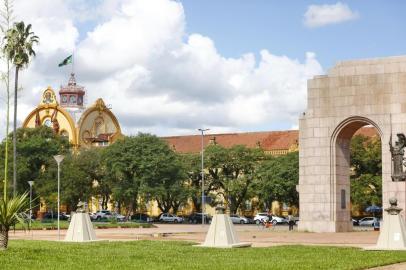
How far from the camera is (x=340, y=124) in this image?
4466cm

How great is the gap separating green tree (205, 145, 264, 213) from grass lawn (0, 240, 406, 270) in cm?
6306

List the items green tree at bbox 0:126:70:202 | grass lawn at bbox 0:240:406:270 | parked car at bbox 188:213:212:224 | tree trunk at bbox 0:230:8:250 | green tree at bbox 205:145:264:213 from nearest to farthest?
1. grass lawn at bbox 0:240:406:270
2. tree trunk at bbox 0:230:8:250
3. green tree at bbox 0:126:70:202
4. parked car at bbox 188:213:212:224
5. green tree at bbox 205:145:264:213

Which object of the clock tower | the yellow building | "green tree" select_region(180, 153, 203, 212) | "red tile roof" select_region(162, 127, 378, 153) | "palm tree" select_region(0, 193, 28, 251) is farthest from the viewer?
the clock tower

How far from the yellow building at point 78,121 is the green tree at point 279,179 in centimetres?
2790

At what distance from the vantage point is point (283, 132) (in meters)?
105

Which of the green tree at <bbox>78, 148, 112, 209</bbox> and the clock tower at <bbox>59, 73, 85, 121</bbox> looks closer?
the green tree at <bbox>78, 148, 112, 209</bbox>

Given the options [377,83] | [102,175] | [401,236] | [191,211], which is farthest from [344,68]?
[191,211]

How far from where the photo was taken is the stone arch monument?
1700 inches

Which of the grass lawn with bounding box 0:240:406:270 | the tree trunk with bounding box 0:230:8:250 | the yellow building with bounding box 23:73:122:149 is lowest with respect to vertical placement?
the grass lawn with bounding box 0:240:406:270

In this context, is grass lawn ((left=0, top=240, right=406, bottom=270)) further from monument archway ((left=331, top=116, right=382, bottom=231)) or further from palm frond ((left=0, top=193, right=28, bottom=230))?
monument archway ((left=331, top=116, right=382, bottom=231))

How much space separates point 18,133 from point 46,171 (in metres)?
5.90

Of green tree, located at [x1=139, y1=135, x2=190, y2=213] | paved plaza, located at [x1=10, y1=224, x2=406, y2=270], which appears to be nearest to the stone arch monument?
paved plaza, located at [x1=10, y1=224, x2=406, y2=270]

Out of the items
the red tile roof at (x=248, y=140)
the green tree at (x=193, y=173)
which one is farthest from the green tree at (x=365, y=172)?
the green tree at (x=193, y=173)

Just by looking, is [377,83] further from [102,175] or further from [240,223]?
[102,175]
